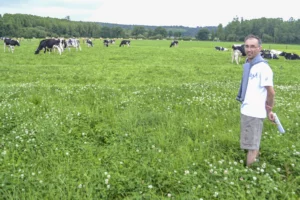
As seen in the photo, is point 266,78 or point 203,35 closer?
point 266,78

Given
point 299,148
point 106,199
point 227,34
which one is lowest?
point 106,199

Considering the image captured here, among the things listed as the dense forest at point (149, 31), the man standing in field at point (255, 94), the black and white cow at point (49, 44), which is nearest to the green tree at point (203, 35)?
the dense forest at point (149, 31)

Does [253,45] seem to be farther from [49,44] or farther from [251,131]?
[49,44]

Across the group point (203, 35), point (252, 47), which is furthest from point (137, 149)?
point (203, 35)

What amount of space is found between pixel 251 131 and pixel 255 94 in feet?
2.00

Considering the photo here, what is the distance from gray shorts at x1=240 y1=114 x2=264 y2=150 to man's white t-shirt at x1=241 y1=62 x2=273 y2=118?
0.09 m

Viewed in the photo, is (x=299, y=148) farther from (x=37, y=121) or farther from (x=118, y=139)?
(x=37, y=121)

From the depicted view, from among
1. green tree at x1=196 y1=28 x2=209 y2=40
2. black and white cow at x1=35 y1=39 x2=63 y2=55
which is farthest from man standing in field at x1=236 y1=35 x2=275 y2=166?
green tree at x1=196 y1=28 x2=209 y2=40

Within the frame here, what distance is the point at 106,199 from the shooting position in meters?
3.94

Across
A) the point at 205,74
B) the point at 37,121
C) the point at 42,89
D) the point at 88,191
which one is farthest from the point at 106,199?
the point at 205,74

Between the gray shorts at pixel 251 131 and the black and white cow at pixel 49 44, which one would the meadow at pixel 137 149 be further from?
the black and white cow at pixel 49 44

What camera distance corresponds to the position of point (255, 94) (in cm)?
429

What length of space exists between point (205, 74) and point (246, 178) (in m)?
12.2

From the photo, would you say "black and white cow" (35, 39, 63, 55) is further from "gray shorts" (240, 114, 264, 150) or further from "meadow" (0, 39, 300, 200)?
"gray shorts" (240, 114, 264, 150)
